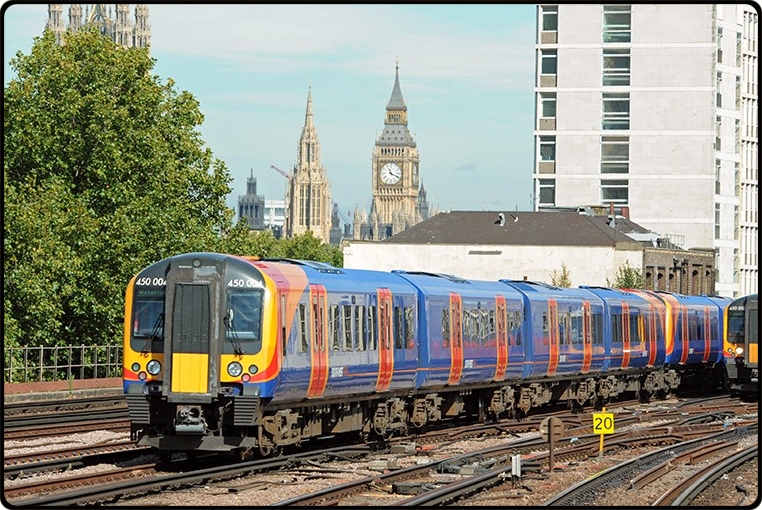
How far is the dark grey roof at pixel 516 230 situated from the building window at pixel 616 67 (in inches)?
625

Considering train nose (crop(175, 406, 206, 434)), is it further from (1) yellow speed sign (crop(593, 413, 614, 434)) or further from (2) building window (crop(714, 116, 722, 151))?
(2) building window (crop(714, 116, 722, 151))

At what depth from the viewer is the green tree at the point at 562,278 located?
249 feet

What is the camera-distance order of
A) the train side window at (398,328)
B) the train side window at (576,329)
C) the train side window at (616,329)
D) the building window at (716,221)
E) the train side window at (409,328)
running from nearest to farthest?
the train side window at (398,328) → the train side window at (409,328) → the train side window at (576,329) → the train side window at (616,329) → the building window at (716,221)

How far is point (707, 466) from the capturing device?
76.9 ft

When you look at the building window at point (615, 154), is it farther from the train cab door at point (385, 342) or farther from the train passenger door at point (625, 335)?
the train cab door at point (385, 342)

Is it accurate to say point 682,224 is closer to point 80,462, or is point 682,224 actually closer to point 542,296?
point 542,296

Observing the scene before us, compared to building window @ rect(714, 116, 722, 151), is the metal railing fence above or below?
below

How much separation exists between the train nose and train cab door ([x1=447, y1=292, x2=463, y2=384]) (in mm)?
9681

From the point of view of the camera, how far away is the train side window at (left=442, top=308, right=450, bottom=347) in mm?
29234

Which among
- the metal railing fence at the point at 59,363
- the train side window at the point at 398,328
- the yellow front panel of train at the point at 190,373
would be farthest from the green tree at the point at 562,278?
the yellow front panel of train at the point at 190,373

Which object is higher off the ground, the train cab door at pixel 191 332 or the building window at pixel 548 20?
the building window at pixel 548 20

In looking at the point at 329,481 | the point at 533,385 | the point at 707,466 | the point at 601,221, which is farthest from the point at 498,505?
the point at 601,221

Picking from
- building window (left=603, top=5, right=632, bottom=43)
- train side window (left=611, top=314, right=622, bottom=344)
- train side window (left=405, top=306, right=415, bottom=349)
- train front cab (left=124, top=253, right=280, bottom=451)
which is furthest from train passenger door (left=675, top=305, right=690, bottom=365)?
building window (left=603, top=5, right=632, bottom=43)

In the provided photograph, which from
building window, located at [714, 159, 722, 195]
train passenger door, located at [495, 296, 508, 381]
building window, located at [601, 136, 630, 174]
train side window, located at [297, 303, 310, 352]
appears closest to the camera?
train side window, located at [297, 303, 310, 352]
